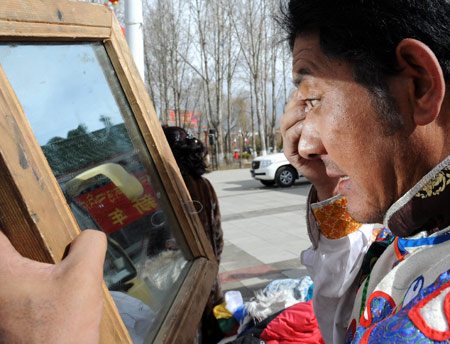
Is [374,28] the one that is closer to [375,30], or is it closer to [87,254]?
[375,30]

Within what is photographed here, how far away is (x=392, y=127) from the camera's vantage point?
0.76 meters

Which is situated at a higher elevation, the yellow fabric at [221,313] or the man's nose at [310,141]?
the man's nose at [310,141]

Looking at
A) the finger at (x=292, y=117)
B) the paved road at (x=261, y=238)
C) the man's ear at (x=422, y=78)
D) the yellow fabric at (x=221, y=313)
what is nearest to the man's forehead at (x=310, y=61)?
the man's ear at (x=422, y=78)

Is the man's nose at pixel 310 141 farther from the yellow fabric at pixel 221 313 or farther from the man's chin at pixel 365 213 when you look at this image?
the yellow fabric at pixel 221 313

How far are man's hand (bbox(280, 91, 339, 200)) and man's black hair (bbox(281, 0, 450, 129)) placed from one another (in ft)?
1.10

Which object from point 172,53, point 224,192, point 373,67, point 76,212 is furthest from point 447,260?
point 172,53

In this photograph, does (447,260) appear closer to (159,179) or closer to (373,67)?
(373,67)

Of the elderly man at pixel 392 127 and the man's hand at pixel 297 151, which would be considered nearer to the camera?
the elderly man at pixel 392 127

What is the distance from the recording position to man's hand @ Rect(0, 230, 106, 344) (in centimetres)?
53

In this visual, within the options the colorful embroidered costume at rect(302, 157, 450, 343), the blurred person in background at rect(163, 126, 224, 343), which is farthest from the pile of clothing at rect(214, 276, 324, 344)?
the colorful embroidered costume at rect(302, 157, 450, 343)

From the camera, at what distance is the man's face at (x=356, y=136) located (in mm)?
773

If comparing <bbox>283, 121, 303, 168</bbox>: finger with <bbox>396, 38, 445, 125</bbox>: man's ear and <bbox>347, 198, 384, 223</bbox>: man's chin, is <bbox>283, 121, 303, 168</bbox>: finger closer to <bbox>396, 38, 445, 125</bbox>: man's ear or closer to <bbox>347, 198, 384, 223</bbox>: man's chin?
<bbox>347, 198, 384, 223</bbox>: man's chin

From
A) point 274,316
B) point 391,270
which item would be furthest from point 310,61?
point 274,316

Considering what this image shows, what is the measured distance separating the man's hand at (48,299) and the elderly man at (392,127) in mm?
476
